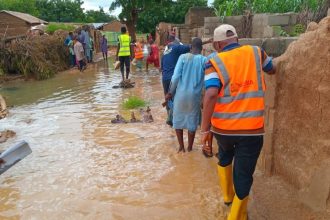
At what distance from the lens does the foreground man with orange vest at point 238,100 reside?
3.01m

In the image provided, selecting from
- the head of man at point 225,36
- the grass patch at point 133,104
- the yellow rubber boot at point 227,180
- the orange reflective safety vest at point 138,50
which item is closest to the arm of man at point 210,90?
the head of man at point 225,36

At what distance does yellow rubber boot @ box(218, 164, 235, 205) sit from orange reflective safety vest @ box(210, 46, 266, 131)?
580 millimetres

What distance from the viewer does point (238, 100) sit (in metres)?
3.04

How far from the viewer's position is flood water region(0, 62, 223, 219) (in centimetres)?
396

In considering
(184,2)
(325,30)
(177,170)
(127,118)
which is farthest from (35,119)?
(184,2)

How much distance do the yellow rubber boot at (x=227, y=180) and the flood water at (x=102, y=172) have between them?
0.54 ft

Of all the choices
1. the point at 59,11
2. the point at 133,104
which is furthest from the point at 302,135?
the point at 59,11

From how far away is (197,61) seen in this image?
16.3 ft

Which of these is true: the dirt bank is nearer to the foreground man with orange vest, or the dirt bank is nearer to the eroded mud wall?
the eroded mud wall

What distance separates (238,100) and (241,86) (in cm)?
11

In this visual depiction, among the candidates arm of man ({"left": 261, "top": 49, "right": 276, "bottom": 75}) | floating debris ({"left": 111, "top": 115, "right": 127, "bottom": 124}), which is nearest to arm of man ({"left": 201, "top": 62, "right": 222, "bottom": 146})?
arm of man ({"left": 261, "top": 49, "right": 276, "bottom": 75})

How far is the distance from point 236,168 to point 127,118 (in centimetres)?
484

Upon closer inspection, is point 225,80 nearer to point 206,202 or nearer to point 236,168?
point 236,168

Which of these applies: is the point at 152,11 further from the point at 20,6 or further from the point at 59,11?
the point at 59,11
